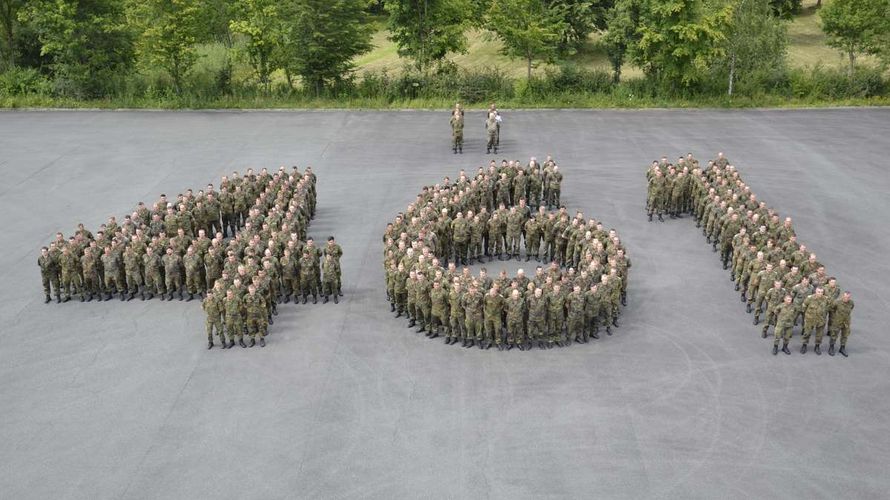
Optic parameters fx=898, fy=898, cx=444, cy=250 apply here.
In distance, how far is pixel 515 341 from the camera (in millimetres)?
18438

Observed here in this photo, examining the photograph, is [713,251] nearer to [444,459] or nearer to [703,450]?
[703,450]

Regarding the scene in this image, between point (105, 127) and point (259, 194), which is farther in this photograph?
point (105, 127)

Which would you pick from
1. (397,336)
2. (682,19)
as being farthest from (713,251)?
(682,19)

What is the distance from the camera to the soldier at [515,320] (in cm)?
1809

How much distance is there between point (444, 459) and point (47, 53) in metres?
34.3

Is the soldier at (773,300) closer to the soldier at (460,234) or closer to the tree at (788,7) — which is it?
the soldier at (460,234)

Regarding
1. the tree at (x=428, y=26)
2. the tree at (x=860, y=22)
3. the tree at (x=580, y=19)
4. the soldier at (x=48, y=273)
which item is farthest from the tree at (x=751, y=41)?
the soldier at (x=48, y=273)

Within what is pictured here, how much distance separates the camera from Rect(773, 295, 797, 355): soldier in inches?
708

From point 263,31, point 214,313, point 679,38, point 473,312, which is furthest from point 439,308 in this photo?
point 263,31

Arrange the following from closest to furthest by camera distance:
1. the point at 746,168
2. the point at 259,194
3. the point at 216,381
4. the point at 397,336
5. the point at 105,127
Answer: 1. the point at 216,381
2. the point at 397,336
3. the point at 259,194
4. the point at 746,168
5. the point at 105,127

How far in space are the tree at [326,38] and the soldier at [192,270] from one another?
20.1 m

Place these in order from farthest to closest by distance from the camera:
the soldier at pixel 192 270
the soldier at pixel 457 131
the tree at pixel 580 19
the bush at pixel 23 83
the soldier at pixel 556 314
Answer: the tree at pixel 580 19 < the bush at pixel 23 83 < the soldier at pixel 457 131 < the soldier at pixel 192 270 < the soldier at pixel 556 314

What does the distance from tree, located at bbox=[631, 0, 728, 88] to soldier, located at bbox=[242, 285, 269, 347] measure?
923 inches

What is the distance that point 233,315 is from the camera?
18578 millimetres
